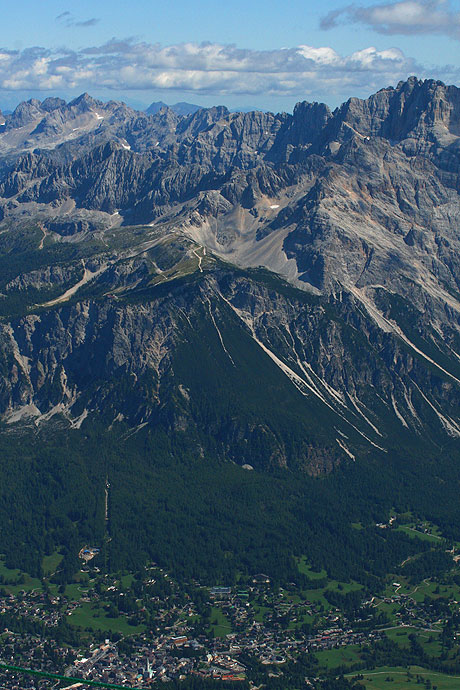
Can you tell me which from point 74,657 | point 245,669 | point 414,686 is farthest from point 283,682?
point 74,657

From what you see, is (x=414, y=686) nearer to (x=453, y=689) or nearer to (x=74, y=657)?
(x=453, y=689)

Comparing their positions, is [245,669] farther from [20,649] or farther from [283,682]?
[20,649]

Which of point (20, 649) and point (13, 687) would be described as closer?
point (13, 687)

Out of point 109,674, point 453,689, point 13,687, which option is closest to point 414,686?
point 453,689

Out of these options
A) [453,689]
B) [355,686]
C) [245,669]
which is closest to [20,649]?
[245,669]

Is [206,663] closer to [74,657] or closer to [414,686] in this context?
[74,657]

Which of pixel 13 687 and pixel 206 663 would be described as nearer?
pixel 13 687
